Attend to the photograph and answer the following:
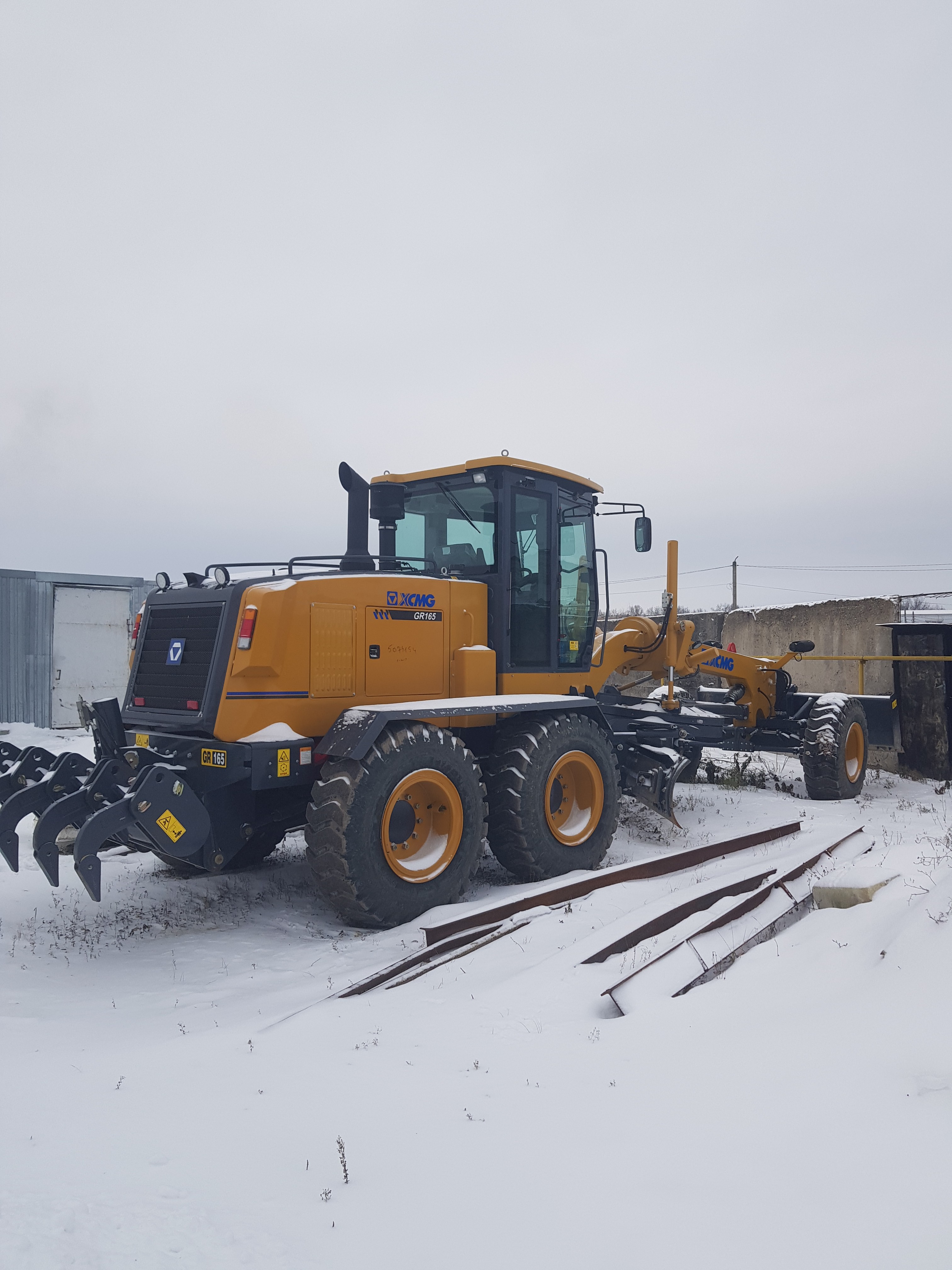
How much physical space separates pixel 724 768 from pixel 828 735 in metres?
1.99

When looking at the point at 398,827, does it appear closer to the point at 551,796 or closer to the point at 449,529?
the point at 551,796

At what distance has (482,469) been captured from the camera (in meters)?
7.27

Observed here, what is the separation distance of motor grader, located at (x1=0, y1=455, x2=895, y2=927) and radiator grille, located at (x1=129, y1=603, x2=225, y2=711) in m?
0.02

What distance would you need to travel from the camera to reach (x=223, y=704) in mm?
5656

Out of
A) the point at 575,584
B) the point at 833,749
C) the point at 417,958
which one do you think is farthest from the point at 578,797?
the point at 833,749

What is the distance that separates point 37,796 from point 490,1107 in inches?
155

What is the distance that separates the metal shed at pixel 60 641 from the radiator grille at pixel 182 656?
9.87 metres

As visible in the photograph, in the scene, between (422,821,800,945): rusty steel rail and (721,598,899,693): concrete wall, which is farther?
(721,598,899,693): concrete wall

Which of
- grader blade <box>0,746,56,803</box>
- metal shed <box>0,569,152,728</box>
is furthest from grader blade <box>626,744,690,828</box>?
metal shed <box>0,569,152,728</box>

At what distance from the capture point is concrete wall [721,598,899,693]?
53.8 ft

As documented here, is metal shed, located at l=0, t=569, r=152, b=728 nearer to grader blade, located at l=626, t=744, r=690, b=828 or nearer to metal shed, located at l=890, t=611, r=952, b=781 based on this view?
grader blade, located at l=626, t=744, r=690, b=828

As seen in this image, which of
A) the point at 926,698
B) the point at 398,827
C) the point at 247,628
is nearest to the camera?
the point at 247,628

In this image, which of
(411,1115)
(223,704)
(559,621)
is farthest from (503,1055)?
(559,621)

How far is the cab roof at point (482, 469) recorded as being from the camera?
7.21m
